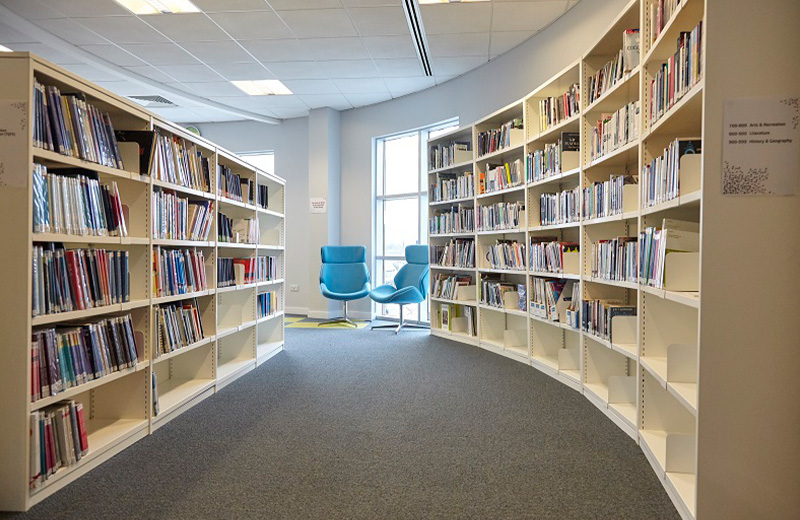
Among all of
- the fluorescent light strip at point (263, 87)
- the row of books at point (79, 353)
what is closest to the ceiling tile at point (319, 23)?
the fluorescent light strip at point (263, 87)

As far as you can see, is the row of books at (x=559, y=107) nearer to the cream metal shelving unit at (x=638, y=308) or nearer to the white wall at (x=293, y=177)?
the cream metal shelving unit at (x=638, y=308)

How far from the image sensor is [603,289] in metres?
3.60

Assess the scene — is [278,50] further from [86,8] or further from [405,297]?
[405,297]

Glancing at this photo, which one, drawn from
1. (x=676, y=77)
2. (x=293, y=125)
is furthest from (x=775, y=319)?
(x=293, y=125)

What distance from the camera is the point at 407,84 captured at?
22.5 ft

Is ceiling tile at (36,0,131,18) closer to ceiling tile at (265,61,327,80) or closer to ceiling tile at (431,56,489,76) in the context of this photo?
ceiling tile at (265,61,327,80)

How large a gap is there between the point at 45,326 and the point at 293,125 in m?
6.84

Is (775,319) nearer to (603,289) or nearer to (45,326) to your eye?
(603,289)

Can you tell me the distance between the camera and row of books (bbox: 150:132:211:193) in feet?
9.62

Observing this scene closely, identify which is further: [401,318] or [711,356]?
[401,318]

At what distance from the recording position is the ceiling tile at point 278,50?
213 inches

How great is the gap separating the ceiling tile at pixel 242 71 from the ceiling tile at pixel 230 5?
1397 millimetres

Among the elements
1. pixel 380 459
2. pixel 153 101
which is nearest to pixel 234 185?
pixel 380 459

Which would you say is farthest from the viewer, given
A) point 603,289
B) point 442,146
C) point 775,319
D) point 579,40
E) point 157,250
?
point 442,146
